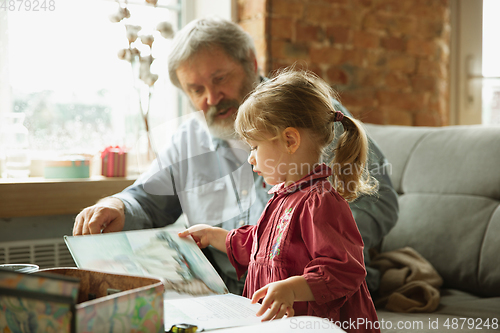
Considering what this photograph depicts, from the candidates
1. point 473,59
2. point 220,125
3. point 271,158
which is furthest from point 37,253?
point 473,59

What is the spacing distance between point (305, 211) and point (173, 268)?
26 cm

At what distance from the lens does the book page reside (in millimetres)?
769

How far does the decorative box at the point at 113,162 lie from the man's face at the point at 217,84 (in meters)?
0.52

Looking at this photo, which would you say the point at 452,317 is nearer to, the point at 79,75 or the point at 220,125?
the point at 220,125

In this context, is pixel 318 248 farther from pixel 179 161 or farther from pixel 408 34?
pixel 408 34

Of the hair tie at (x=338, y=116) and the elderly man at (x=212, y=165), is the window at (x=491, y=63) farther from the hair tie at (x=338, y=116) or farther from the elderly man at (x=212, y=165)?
the hair tie at (x=338, y=116)

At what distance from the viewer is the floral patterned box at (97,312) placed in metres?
0.43

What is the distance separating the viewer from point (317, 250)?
738 mm

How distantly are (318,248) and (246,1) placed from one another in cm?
144

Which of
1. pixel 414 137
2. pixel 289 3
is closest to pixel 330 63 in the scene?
pixel 289 3

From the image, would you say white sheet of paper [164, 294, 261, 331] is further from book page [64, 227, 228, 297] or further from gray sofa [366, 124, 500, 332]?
gray sofa [366, 124, 500, 332]

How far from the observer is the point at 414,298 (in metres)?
1.26

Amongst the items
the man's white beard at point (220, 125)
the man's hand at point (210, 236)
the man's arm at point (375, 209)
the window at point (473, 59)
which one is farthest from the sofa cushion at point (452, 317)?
the window at point (473, 59)

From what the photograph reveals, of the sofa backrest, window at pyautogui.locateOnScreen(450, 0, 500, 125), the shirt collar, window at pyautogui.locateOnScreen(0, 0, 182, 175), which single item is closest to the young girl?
the shirt collar
